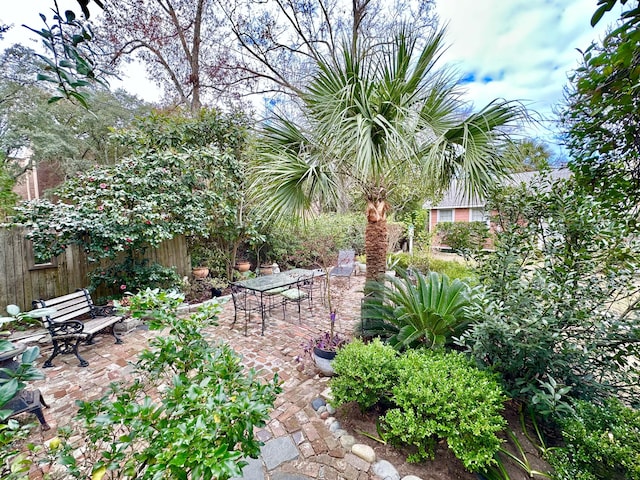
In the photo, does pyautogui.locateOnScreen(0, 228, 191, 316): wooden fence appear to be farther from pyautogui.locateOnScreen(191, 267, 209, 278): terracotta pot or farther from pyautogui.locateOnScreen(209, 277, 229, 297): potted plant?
pyautogui.locateOnScreen(209, 277, 229, 297): potted plant

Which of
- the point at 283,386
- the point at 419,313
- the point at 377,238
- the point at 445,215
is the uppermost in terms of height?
the point at 445,215

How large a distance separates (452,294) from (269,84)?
9005 millimetres

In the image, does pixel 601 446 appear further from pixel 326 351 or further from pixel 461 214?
pixel 461 214

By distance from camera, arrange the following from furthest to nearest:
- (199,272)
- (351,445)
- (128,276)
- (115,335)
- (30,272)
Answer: (199,272) < (128,276) < (30,272) < (115,335) < (351,445)

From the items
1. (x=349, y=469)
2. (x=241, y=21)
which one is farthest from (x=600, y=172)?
(x=241, y=21)

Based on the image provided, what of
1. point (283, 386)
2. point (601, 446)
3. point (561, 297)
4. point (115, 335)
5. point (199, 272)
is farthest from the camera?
point (199, 272)

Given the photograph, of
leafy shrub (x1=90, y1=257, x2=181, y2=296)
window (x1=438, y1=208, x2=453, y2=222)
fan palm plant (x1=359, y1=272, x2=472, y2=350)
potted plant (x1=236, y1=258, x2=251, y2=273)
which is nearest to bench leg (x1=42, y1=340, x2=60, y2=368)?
leafy shrub (x1=90, y1=257, x2=181, y2=296)

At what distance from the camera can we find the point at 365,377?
6.51ft

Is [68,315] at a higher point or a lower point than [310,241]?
lower

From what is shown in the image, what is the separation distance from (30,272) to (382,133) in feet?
17.8

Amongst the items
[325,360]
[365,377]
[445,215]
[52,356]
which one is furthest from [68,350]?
[445,215]

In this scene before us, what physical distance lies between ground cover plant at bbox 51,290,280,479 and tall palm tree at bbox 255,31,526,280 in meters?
1.87

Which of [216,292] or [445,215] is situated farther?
[445,215]

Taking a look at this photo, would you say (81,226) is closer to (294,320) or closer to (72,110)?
(294,320)
